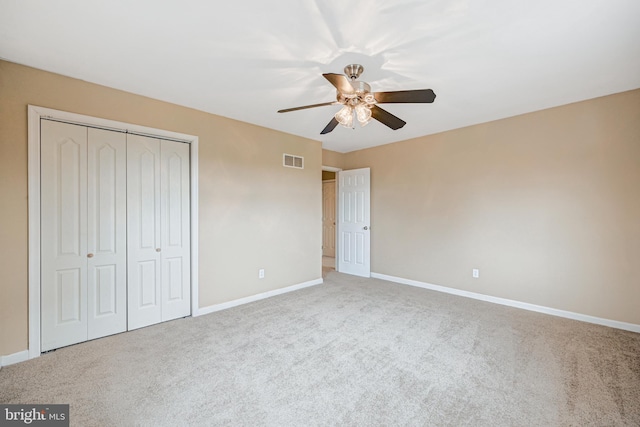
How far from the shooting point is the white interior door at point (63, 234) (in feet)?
8.04

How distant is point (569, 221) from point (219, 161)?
4366 millimetres

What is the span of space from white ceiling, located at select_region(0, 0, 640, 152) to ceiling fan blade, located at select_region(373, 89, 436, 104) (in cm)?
39

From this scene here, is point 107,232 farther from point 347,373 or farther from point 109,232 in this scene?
point 347,373

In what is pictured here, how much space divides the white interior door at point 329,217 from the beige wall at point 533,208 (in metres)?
2.52

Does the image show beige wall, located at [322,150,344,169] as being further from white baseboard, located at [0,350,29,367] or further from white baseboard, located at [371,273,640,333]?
white baseboard, located at [0,350,29,367]

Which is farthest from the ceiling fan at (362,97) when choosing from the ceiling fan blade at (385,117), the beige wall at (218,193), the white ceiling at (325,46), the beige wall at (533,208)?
Answer: the beige wall at (533,208)

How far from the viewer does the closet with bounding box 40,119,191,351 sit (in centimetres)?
249

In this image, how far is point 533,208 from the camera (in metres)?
3.47

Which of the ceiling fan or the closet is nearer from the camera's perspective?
the ceiling fan

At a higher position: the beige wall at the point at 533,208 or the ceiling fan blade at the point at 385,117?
the ceiling fan blade at the point at 385,117

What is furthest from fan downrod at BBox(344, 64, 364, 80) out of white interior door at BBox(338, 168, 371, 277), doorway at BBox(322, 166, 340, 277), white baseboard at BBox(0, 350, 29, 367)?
doorway at BBox(322, 166, 340, 277)

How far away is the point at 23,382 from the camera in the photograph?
202cm

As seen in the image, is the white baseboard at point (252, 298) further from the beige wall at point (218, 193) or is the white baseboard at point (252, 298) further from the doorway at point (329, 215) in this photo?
the doorway at point (329, 215)

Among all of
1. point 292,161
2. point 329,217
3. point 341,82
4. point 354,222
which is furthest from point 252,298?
point 329,217
